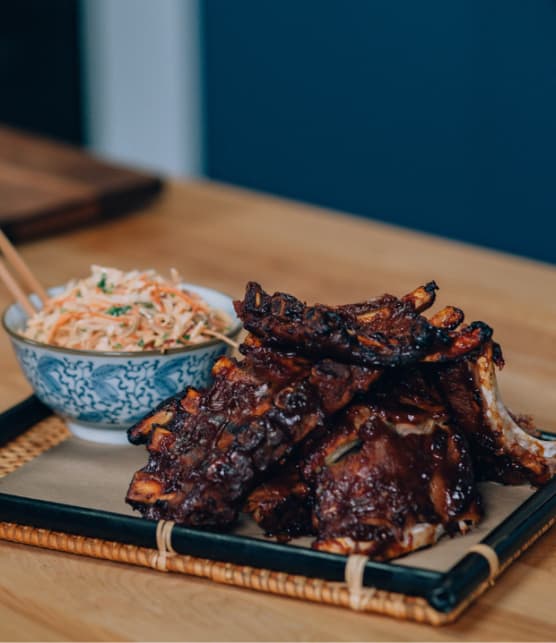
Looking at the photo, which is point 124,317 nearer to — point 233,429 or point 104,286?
point 104,286

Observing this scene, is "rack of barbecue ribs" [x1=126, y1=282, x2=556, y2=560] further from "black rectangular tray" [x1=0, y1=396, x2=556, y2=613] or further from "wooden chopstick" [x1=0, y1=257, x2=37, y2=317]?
"wooden chopstick" [x1=0, y1=257, x2=37, y2=317]

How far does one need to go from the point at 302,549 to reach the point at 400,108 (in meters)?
3.49

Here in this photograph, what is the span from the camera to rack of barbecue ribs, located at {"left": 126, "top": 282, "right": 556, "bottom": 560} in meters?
1.33

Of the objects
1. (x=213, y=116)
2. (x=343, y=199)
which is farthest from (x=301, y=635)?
(x=213, y=116)

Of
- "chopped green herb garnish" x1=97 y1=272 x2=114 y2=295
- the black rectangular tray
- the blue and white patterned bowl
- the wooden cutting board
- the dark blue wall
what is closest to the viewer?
the black rectangular tray

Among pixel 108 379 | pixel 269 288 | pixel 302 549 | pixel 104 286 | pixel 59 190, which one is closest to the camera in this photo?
pixel 302 549

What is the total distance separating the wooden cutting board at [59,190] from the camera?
2.89 m

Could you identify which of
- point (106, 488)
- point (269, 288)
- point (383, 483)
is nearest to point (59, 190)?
point (269, 288)

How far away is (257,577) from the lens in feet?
4.30

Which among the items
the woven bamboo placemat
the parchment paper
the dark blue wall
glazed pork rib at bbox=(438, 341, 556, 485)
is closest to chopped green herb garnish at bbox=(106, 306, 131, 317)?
the parchment paper

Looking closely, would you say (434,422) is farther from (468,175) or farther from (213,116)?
(213,116)

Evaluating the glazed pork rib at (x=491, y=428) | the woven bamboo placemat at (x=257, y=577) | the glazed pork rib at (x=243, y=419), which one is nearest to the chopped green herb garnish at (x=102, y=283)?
the glazed pork rib at (x=243, y=419)

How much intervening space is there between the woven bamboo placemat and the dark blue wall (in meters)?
2.96

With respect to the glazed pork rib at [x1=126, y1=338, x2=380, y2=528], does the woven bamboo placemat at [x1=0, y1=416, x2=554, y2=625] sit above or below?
below
